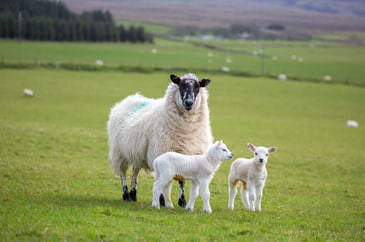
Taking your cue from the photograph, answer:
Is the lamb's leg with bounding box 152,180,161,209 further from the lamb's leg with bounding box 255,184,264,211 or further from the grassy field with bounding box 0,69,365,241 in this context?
the lamb's leg with bounding box 255,184,264,211

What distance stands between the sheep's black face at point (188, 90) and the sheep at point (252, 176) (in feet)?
5.07

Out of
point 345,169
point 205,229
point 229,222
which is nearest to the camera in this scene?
point 205,229

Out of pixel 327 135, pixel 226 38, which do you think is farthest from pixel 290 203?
pixel 226 38

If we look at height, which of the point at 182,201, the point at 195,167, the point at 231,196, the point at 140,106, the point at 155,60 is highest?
the point at 140,106

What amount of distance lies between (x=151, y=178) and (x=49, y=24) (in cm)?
6572

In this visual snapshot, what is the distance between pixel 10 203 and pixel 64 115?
23619 millimetres

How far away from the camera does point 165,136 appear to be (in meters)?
11.5

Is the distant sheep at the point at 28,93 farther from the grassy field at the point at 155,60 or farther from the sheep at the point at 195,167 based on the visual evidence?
the sheep at the point at 195,167

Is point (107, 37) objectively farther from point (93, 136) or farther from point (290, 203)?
point (290, 203)

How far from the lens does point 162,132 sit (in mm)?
11633

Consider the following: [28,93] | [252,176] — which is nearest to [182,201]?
[252,176]

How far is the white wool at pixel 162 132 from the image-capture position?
455 inches

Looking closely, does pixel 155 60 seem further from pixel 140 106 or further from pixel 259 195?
pixel 259 195

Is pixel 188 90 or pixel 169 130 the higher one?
pixel 188 90
